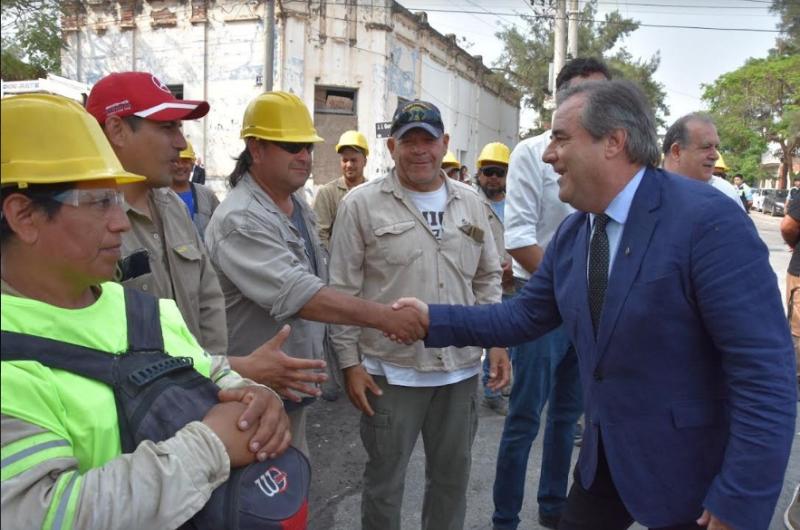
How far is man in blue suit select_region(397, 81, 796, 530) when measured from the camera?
185 centimetres

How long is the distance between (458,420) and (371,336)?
0.56 meters

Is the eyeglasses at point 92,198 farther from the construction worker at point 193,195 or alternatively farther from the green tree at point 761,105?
the green tree at point 761,105

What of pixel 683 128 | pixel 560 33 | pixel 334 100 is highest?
pixel 560 33

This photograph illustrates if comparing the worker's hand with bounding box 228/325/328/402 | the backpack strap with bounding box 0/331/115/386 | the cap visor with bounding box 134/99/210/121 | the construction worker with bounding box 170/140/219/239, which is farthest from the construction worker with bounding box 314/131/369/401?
the backpack strap with bounding box 0/331/115/386

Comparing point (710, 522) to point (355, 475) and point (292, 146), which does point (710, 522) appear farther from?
point (355, 475)

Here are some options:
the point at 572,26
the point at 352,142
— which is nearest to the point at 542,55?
the point at 572,26

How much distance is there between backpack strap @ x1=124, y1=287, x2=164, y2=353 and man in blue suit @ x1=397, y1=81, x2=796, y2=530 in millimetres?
1290

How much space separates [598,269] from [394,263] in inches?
42.4

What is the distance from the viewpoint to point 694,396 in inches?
78.7

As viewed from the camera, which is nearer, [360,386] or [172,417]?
[172,417]

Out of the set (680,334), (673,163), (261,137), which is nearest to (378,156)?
(673,163)

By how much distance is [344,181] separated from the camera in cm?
670

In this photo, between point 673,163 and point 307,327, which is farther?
point 673,163

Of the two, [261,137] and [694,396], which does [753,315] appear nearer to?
[694,396]
